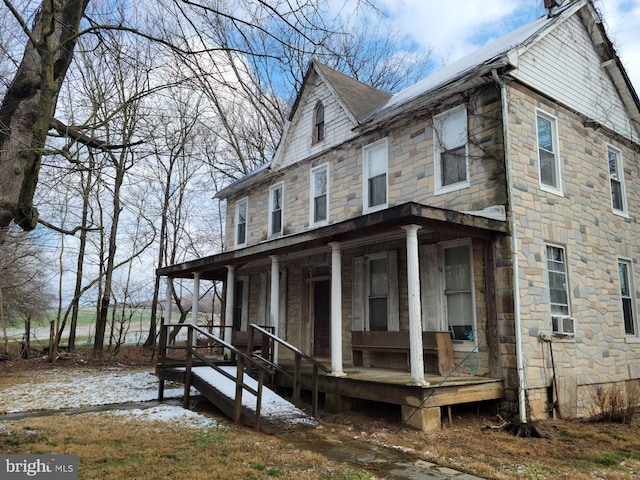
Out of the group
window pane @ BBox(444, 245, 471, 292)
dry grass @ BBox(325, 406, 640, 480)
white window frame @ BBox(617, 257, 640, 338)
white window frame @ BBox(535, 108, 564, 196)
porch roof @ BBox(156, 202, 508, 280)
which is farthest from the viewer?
white window frame @ BBox(617, 257, 640, 338)

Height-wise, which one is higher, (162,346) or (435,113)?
(435,113)

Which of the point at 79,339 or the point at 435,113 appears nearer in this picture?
the point at 435,113

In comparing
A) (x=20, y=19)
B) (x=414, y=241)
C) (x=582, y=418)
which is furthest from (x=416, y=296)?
(x=20, y=19)

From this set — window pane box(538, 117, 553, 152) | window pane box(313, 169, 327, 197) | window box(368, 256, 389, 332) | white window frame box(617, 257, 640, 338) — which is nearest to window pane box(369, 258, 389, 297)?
Result: window box(368, 256, 389, 332)

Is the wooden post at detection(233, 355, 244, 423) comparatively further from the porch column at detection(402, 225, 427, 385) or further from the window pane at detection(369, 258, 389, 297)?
the window pane at detection(369, 258, 389, 297)

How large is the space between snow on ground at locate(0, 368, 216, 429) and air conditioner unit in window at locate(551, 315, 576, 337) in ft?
18.7

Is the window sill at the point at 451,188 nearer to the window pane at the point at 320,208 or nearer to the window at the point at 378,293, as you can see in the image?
the window at the point at 378,293

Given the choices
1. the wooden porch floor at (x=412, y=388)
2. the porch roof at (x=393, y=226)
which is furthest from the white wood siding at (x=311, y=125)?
the wooden porch floor at (x=412, y=388)

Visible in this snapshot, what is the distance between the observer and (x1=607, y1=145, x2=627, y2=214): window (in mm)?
10702

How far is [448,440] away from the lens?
6.41m

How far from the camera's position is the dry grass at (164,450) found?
4641mm

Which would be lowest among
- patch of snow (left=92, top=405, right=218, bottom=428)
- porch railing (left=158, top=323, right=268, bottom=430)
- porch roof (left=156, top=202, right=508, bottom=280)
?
patch of snow (left=92, top=405, right=218, bottom=428)

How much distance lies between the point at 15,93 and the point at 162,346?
23.3 feet

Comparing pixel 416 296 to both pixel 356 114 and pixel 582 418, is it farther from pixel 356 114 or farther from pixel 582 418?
pixel 356 114
